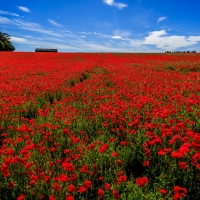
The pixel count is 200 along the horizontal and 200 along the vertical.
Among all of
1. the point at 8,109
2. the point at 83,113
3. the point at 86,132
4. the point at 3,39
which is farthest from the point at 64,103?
the point at 3,39

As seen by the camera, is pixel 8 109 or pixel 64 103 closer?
pixel 8 109

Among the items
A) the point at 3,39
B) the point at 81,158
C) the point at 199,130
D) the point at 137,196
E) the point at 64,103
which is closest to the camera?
the point at 137,196

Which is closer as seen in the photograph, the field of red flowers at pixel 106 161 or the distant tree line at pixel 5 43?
the field of red flowers at pixel 106 161

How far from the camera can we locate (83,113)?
232 inches

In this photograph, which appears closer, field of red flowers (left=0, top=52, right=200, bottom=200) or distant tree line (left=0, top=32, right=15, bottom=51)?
field of red flowers (left=0, top=52, right=200, bottom=200)

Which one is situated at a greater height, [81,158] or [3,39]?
[3,39]

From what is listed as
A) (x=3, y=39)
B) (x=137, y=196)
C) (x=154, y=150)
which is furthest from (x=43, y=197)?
(x=3, y=39)

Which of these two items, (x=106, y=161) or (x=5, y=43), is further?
(x=5, y=43)

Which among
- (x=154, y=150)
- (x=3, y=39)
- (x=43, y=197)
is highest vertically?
(x=3, y=39)

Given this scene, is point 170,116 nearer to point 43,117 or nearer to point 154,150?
point 154,150

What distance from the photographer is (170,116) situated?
4.74 metres

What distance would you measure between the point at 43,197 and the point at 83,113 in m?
3.33

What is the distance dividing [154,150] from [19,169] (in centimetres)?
220

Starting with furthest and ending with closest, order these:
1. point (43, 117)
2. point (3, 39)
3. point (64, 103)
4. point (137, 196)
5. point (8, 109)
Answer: point (3, 39), point (64, 103), point (8, 109), point (43, 117), point (137, 196)
